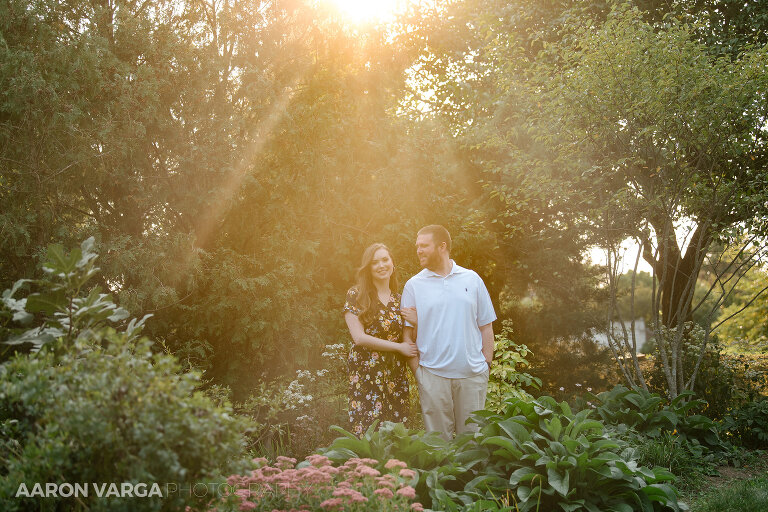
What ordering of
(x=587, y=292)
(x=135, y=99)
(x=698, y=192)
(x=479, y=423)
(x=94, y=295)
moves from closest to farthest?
(x=94, y=295) → (x=479, y=423) → (x=135, y=99) → (x=698, y=192) → (x=587, y=292)

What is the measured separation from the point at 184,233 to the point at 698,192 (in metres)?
5.48

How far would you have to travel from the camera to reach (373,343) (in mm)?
3785

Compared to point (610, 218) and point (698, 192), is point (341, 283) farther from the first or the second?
point (698, 192)

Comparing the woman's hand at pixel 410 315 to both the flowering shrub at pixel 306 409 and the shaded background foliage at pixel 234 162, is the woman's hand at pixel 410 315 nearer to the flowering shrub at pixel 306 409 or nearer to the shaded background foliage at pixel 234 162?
the flowering shrub at pixel 306 409

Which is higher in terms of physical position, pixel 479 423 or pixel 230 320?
pixel 230 320

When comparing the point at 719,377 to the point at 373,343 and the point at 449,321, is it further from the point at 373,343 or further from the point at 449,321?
the point at 373,343

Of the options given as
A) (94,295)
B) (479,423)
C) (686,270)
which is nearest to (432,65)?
(686,270)

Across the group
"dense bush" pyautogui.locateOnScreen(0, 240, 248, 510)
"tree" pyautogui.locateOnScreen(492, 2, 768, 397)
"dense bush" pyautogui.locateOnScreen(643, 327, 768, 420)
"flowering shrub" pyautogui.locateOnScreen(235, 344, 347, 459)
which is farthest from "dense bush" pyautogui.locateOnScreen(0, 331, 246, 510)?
"dense bush" pyautogui.locateOnScreen(643, 327, 768, 420)

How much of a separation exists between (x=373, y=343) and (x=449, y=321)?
0.54 meters

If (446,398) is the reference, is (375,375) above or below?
above

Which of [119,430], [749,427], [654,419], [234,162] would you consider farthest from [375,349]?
[749,427]

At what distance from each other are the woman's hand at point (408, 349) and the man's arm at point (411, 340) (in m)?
0.02

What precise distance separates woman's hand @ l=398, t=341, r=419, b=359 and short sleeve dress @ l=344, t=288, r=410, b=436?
0.11m

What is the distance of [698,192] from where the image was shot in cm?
638
